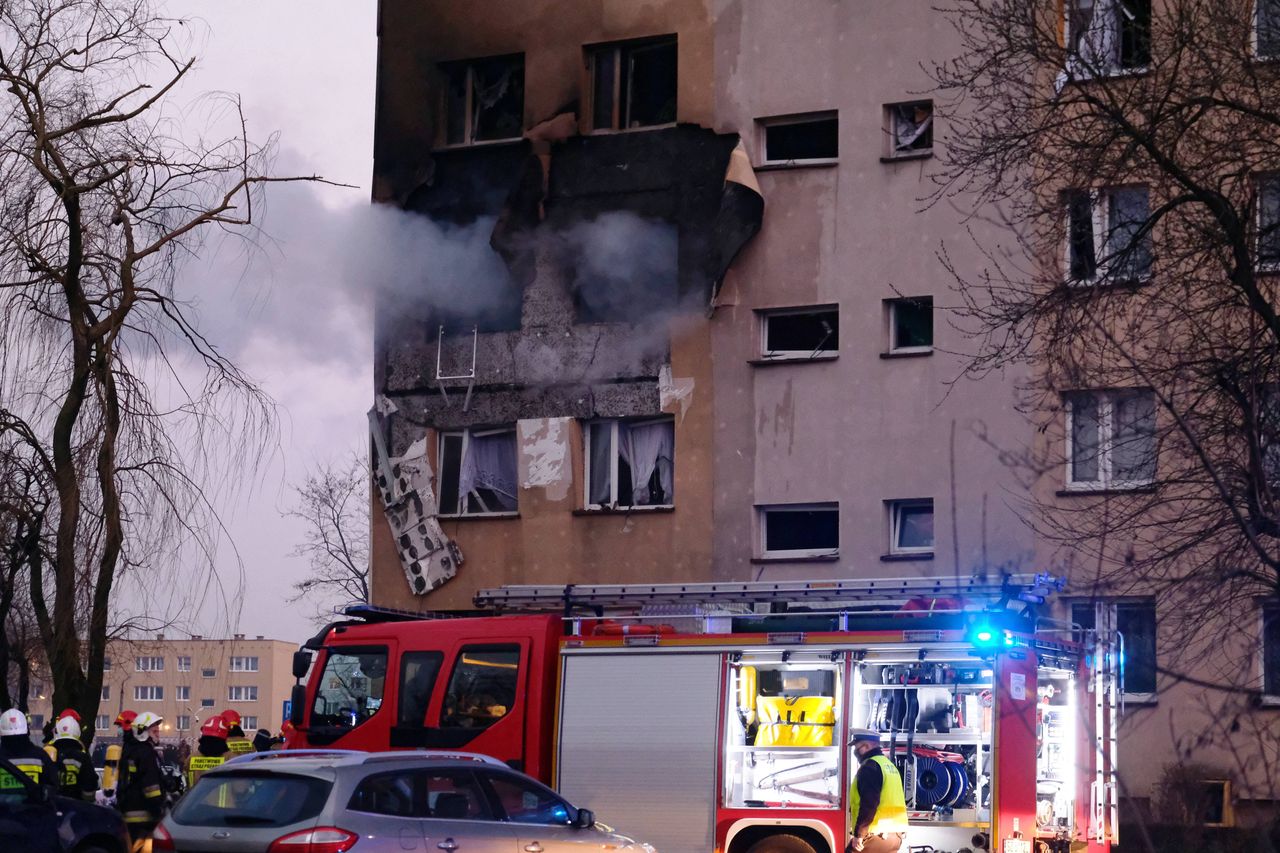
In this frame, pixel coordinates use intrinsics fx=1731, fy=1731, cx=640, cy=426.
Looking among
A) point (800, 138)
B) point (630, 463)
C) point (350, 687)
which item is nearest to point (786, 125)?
point (800, 138)

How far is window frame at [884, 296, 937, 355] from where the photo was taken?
2208cm

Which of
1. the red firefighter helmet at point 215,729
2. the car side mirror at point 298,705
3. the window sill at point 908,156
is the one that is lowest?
the red firefighter helmet at point 215,729

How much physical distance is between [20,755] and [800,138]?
46.6 ft

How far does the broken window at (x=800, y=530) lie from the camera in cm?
2253

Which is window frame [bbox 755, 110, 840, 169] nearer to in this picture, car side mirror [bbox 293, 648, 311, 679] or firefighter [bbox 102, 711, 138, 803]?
car side mirror [bbox 293, 648, 311, 679]

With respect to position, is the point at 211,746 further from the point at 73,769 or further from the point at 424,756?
the point at 424,756

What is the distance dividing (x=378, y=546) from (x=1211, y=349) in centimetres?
1619

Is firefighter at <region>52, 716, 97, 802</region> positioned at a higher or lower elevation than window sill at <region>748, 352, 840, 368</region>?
lower

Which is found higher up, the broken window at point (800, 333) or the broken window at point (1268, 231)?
the broken window at point (800, 333)

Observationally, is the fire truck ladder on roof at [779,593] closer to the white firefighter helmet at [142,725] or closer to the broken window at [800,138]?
the white firefighter helmet at [142,725]

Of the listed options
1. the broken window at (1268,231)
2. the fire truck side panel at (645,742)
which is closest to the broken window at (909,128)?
the fire truck side panel at (645,742)

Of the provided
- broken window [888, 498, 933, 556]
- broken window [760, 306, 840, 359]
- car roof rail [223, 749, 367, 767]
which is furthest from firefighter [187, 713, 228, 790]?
broken window [760, 306, 840, 359]

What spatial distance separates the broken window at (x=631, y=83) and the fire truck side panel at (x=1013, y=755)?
13932mm

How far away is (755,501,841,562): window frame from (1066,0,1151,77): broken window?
1165 centimetres
